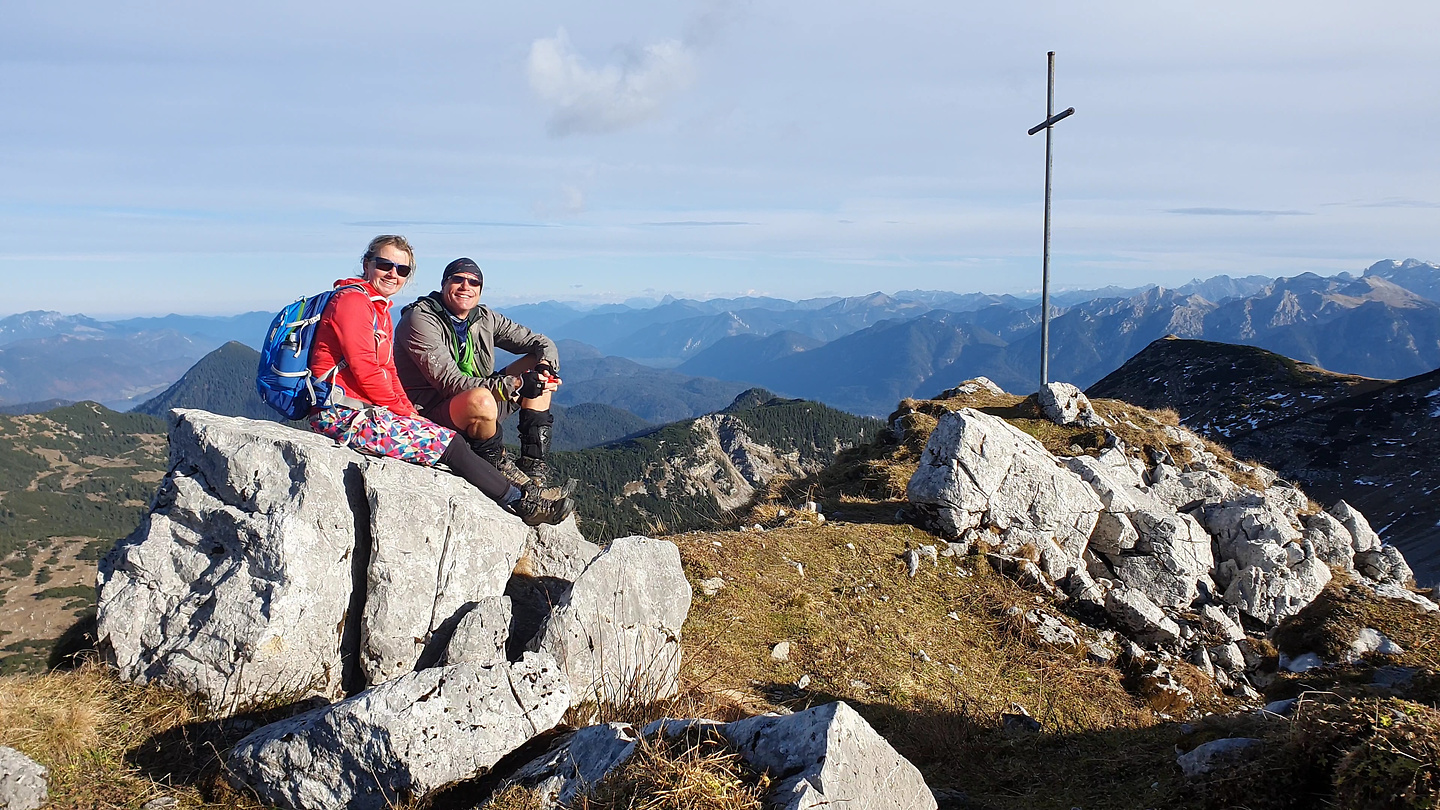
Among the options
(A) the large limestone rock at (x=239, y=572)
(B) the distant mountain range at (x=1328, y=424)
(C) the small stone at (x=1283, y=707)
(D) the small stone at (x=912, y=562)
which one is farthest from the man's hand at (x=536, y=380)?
(B) the distant mountain range at (x=1328, y=424)

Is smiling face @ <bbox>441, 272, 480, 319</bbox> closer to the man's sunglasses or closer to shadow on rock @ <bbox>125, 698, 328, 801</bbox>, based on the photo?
the man's sunglasses

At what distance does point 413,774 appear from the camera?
5.34 m

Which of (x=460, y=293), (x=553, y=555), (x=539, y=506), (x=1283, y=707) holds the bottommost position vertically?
(x=1283, y=707)

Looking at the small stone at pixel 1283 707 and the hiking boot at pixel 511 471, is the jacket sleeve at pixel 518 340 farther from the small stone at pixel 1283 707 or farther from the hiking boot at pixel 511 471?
the small stone at pixel 1283 707

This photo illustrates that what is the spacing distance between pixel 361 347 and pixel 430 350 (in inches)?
49.5

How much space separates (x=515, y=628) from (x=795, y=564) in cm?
491

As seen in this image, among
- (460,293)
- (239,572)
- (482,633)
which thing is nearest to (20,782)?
(239,572)

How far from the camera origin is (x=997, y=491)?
12.5 metres

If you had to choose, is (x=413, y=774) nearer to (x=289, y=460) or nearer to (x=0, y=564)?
(x=289, y=460)

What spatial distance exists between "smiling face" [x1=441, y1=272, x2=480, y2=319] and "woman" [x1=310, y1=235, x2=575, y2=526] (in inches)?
31.5

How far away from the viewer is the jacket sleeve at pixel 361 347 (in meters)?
7.27

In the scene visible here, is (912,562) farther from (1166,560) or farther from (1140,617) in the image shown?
(1166,560)

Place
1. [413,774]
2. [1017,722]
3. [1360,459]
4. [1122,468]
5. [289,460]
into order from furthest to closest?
[1360,459], [1122,468], [1017,722], [289,460], [413,774]

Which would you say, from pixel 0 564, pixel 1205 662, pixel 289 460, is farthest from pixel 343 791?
pixel 0 564
